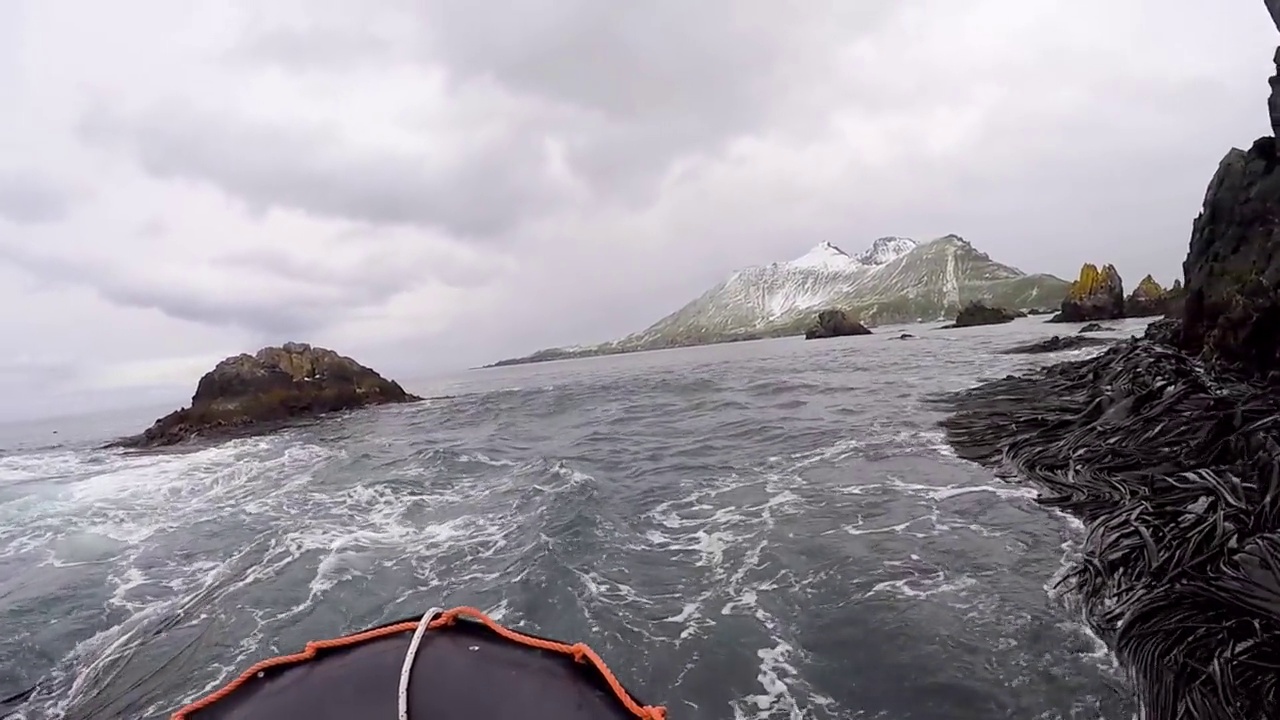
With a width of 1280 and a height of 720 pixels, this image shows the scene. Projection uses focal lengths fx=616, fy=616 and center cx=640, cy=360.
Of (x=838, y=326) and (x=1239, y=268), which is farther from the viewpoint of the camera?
(x=838, y=326)

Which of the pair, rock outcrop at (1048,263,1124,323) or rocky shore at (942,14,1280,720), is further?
rock outcrop at (1048,263,1124,323)

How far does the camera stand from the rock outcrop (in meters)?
61.6

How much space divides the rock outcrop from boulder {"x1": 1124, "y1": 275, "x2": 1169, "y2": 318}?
2.96ft

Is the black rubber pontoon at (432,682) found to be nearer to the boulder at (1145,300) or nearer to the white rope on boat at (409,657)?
the white rope on boat at (409,657)


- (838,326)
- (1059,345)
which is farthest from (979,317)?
(1059,345)

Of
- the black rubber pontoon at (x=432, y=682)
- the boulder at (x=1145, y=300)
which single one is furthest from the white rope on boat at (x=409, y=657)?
the boulder at (x=1145, y=300)

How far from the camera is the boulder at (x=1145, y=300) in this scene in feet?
194

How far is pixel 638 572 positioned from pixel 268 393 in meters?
32.6

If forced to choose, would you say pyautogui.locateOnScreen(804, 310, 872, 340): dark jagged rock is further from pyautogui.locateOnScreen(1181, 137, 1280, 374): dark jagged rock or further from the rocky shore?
pyautogui.locateOnScreen(1181, 137, 1280, 374): dark jagged rock

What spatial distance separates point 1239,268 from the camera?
13.5 metres

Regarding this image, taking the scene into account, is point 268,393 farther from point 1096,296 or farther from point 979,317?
point 979,317

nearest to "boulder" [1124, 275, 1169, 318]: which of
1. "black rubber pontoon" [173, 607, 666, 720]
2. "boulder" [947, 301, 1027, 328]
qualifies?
"boulder" [947, 301, 1027, 328]

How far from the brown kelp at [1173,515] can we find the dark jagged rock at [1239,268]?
0.74 m

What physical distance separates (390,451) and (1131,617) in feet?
58.2
